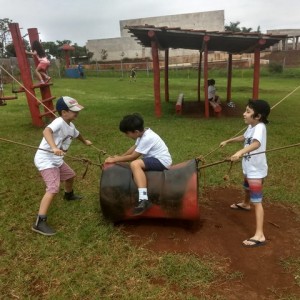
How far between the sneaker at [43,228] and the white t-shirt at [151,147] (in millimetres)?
1315

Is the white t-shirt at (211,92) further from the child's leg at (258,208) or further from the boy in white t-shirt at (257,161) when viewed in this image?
the child's leg at (258,208)

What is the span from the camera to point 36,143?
781 centimetres

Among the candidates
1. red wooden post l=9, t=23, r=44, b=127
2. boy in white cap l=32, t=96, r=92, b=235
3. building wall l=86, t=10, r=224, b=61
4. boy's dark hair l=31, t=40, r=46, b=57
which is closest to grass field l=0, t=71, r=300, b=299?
Result: boy in white cap l=32, t=96, r=92, b=235

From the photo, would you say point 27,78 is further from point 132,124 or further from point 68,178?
point 132,124

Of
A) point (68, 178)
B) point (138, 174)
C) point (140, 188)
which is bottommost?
point (68, 178)

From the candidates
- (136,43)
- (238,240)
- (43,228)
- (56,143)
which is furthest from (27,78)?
(136,43)

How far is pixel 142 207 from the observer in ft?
11.8

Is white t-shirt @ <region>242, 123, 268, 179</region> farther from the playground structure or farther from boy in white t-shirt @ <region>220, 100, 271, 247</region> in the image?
the playground structure

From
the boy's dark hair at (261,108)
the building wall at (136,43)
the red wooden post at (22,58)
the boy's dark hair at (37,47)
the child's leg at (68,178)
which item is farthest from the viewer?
the building wall at (136,43)

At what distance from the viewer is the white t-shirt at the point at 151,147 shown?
3.82 m

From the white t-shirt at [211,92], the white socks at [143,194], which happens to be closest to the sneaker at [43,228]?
the white socks at [143,194]

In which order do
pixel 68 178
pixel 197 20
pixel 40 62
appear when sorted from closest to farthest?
pixel 68 178 < pixel 40 62 < pixel 197 20

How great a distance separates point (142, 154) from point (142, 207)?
616 millimetres

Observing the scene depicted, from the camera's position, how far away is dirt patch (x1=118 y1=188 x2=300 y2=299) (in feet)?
9.72
